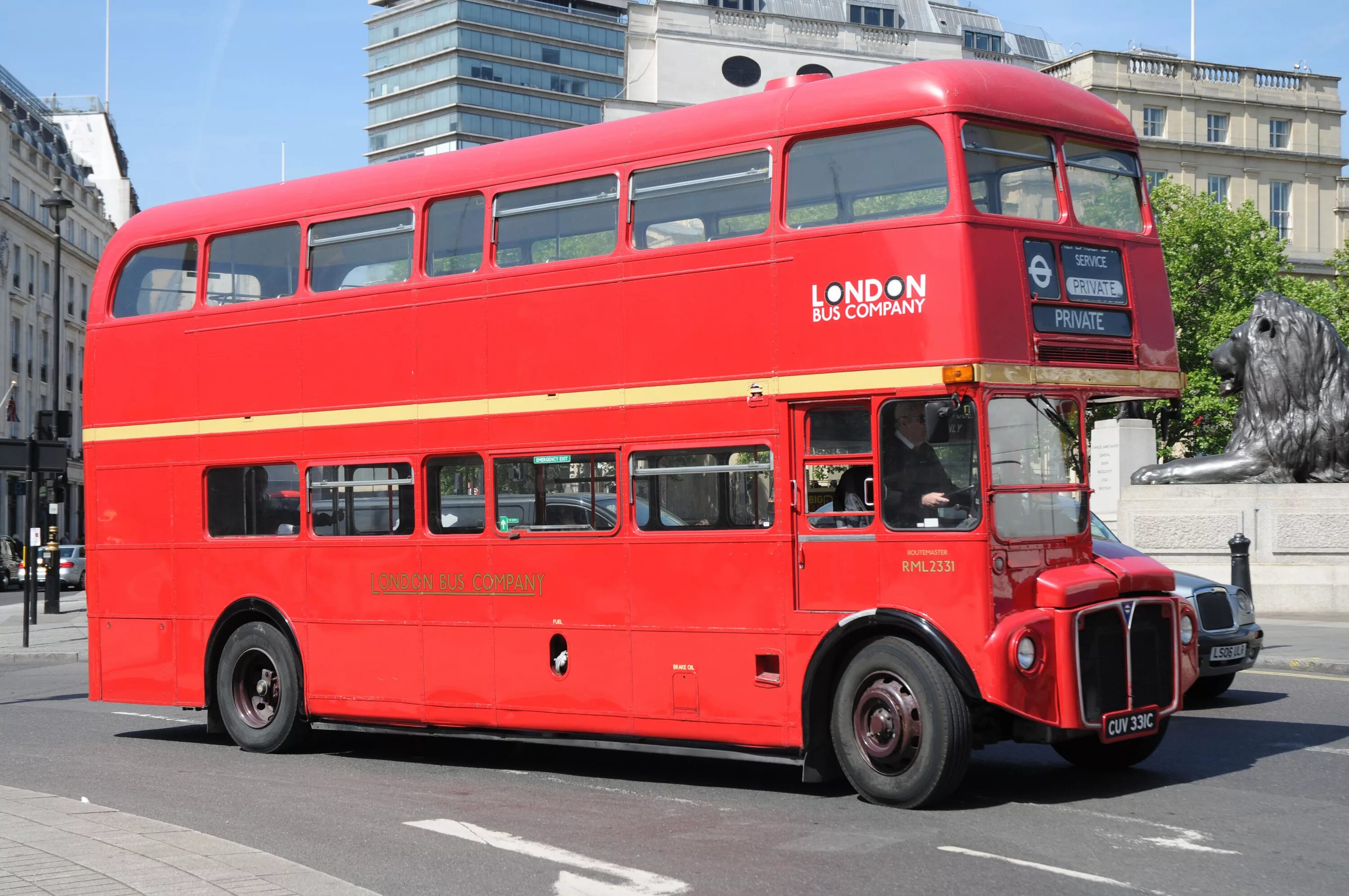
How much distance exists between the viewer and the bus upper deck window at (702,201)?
10.1 m

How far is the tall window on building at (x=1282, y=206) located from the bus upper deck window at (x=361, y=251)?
239 ft

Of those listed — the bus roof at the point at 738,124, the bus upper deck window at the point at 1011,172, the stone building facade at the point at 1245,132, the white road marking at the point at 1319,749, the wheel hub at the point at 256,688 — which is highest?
the stone building facade at the point at 1245,132

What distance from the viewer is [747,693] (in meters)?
10.0

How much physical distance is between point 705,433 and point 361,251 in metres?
3.63

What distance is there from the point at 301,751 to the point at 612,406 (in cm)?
454

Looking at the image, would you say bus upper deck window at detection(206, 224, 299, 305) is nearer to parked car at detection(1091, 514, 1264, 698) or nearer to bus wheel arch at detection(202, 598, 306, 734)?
bus wheel arch at detection(202, 598, 306, 734)

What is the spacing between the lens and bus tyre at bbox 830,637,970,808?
8.99 meters

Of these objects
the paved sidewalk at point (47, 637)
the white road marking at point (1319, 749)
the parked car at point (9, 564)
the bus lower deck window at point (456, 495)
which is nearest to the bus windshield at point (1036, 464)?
the white road marking at point (1319, 749)

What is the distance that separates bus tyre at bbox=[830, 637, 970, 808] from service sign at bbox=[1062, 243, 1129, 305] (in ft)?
7.99

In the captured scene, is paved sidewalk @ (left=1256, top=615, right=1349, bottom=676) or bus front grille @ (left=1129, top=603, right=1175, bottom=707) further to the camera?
paved sidewalk @ (left=1256, top=615, right=1349, bottom=676)

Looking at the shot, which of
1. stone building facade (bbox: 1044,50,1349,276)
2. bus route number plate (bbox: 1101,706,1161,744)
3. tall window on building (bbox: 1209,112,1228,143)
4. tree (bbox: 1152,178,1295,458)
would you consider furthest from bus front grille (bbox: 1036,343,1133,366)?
tall window on building (bbox: 1209,112,1228,143)

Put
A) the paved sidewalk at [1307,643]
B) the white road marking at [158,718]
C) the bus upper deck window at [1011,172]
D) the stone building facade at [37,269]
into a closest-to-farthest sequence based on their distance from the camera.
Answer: the bus upper deck window at [1011,172] < the white road marking at [158,718] < the paved sidewalk at [1307,643] < the stone building facade at [37,269]

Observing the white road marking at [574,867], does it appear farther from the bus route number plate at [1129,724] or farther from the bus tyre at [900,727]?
the bus route number plate at [1129,724]

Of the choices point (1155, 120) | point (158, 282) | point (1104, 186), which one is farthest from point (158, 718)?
point (1155, 120)
